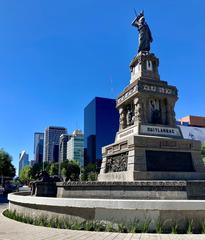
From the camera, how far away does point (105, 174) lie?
17188mm

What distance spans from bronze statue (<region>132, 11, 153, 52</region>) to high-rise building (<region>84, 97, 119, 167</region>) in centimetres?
10423

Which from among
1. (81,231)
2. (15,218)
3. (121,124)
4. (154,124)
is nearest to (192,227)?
(81,231)

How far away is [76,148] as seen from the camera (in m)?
151

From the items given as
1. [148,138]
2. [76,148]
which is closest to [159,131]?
[148,138]

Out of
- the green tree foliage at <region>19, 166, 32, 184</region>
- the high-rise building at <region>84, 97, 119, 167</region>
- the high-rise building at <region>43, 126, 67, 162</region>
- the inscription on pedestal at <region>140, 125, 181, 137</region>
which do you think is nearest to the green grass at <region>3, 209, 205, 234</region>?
the inscription on pedestal at <region>140, 125, 181, 137</region>

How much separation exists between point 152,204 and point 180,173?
300 inches

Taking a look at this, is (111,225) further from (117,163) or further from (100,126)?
(100,126)

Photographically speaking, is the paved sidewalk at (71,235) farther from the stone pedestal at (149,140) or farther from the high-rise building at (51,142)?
the high-rise building at (51,142)

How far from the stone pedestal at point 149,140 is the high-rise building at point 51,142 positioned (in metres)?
142

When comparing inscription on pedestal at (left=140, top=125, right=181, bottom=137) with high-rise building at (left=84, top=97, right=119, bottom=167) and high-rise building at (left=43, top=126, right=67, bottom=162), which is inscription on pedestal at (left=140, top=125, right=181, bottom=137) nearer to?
high-rise building at (left=84, top=97, right=119, bottom=167)

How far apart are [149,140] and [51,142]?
155 m

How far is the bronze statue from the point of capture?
20.6m

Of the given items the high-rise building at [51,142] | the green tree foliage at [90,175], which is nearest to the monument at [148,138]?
the green tree foliage at [90,175]

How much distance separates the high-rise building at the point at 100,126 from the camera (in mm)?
126812
